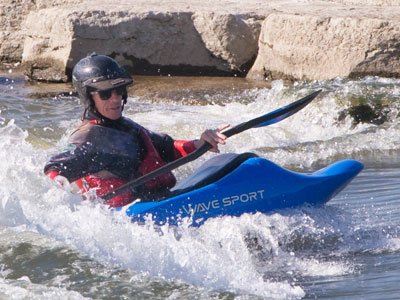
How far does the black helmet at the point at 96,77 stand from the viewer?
4.82 meters

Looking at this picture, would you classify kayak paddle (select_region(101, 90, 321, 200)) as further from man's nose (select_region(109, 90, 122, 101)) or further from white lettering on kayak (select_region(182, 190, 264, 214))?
man's nose (select_region(109, 90, 122, 101))

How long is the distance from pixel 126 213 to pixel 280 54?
6.54 meters

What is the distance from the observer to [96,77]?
190 inches

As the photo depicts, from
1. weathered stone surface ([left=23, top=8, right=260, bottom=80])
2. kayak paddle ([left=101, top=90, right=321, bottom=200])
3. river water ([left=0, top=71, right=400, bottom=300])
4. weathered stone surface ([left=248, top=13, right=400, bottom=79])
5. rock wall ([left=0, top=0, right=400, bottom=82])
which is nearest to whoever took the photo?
river water ([left=0, top=71, right=400, bottom=300])

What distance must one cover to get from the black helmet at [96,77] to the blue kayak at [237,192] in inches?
29.0

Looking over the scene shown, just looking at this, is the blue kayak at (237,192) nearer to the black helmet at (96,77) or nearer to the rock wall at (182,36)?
the black helmet at (96,77)

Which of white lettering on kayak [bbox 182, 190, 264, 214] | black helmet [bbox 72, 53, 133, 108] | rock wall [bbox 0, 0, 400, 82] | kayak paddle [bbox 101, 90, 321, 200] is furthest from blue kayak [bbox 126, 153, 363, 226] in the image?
rock wall [bbox 0, 0, 400, 82]

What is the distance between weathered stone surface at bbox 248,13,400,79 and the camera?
32.0 ft

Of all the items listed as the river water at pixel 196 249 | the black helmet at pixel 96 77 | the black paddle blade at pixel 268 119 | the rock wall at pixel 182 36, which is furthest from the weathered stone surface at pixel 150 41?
the black helmet at pixel 96 77

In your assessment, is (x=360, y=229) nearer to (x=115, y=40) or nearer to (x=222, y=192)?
(x=222, y=192)

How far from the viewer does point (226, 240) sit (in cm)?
454

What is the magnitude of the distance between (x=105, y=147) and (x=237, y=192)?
836 mm

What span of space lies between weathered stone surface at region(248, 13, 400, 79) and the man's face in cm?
557

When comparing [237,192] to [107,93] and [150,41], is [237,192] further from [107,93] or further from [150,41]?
[150,41]
